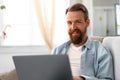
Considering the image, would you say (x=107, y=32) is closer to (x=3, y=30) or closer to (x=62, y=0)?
(x=62, y=0)

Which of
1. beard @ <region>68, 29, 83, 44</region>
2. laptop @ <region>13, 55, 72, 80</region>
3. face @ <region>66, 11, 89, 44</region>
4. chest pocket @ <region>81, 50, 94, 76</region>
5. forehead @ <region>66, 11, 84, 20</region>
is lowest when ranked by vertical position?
chest pocket @ <region>81, 50, 94, 76</region>

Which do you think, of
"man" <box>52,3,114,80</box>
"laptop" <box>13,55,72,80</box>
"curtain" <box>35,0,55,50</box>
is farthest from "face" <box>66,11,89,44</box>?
"curtain" <box>35,0,55,50</box>

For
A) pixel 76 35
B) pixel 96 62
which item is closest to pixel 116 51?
pixel 96 62

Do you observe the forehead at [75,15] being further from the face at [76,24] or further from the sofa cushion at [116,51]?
the sofa cushion at [116,51]

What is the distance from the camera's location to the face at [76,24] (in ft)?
5.59

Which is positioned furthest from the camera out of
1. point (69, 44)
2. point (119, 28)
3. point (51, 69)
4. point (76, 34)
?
point (119, 28)

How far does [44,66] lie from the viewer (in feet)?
4.04

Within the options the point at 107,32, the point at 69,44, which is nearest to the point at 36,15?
the point at 107,32

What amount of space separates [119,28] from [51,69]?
2633 millimetres

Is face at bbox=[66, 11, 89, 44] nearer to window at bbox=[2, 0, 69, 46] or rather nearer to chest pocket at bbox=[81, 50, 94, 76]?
chest pocket at bbox=[81, 50, 94, 76]

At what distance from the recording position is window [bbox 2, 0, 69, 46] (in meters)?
3.78

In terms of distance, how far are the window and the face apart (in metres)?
2.07

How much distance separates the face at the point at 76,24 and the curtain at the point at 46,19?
6.42ft

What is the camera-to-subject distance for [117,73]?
1537 millimetres
